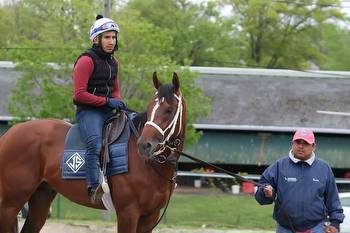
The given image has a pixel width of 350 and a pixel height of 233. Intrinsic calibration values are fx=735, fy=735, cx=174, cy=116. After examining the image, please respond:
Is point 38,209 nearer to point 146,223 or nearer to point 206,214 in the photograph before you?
point 146,223

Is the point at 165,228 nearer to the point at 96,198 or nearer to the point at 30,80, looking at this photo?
the point at 96,198

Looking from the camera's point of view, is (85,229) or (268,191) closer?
(268,191)

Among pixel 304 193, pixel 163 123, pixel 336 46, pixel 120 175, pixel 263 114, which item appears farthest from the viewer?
pixel 336 46

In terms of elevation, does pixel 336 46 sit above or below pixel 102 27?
above

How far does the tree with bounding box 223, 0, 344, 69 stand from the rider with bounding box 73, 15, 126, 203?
145 feet

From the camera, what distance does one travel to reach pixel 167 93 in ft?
23.5

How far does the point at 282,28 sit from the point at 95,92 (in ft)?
150

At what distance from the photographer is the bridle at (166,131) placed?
23.2ft

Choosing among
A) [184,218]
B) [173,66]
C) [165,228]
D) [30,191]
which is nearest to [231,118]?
[173,66]

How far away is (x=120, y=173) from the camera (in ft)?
24.5

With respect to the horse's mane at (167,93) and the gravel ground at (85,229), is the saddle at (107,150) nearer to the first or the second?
the horse's mane at (167,93)

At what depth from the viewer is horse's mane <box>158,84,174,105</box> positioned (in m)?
7.14

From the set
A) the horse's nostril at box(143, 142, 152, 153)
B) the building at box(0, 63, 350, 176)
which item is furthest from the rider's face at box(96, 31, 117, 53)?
the building at box(0, 63, 350, 176)

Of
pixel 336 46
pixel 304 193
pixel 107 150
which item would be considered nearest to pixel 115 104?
pixel 107 150
